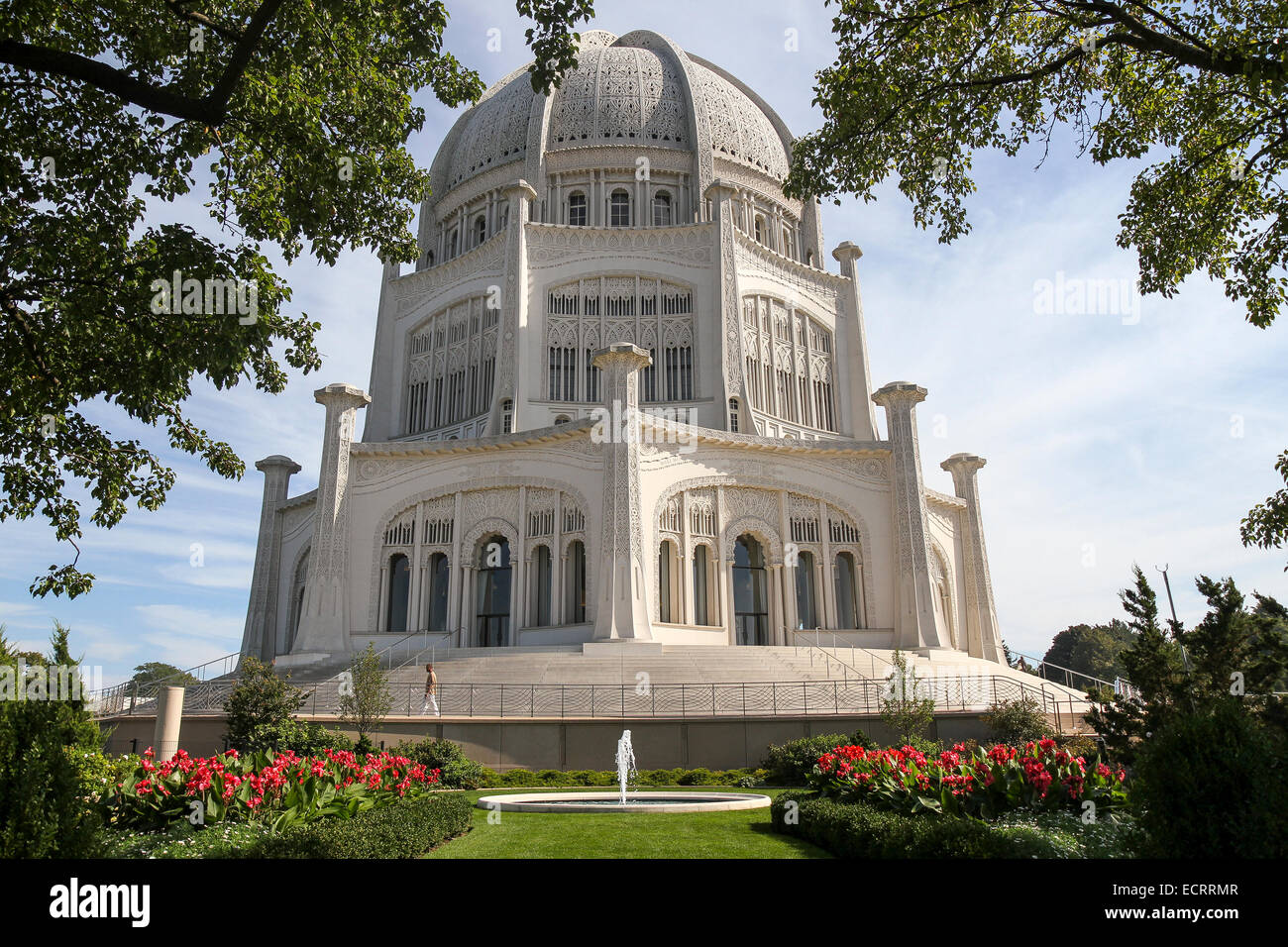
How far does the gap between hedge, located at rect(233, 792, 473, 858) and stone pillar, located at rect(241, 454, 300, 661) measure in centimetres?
2566

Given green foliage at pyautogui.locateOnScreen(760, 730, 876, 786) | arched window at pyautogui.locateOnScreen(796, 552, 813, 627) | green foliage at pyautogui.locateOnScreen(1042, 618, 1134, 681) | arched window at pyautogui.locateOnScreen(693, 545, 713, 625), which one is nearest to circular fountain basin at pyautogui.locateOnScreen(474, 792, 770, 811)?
green foliage at pyautogui.locateOnScreen(760, 730, 876, 786)

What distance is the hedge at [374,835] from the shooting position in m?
7.59

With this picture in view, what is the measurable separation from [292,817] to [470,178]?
37516mm

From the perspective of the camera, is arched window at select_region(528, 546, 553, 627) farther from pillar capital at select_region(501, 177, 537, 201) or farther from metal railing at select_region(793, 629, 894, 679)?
pillar capital at select_region(501, 177, 537, 201)

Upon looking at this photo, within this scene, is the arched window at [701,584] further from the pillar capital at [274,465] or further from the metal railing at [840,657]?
the pillar capital at [274,465]

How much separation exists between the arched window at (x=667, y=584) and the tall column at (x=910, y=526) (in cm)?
767

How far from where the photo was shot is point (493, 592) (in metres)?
30.0

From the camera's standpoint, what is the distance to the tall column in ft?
96.0

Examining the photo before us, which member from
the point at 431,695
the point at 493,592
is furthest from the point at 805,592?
the point at 431,695

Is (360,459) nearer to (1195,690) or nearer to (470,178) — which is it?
(470,178)

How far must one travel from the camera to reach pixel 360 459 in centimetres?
3086

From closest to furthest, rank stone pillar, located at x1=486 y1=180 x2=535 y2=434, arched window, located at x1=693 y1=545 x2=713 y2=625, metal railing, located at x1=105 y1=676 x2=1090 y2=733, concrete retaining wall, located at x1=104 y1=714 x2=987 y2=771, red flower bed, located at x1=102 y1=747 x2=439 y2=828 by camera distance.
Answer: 1. red flower bed, located at x1=102 y1=747 x2=439 y2=828
2. concrete retaining wall, located at x1=104 y1=714 x2=987 y2=771
3. metal railing, located at x1=105 y1=676 x2=1090 y2=733
4. arched window, located at x1=693 y1=545 x2=713 y2=625
5. stone pillar, located at x1=486 y1=180 x2=535 y2=434

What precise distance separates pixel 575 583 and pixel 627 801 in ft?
48.7
